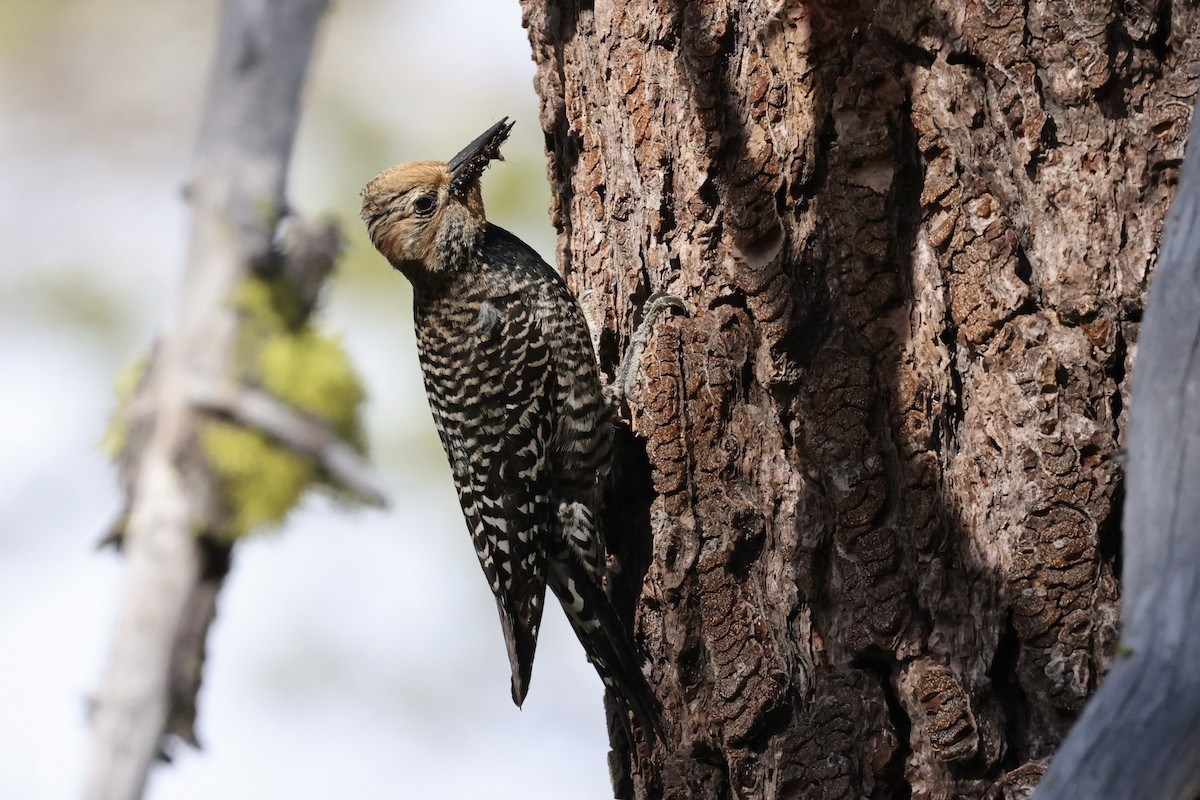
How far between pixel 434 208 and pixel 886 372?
6.36 ft

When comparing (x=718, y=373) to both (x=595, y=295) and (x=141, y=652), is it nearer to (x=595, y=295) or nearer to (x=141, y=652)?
(x=595, y=295)

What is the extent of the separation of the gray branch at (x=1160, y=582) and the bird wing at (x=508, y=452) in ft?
7.80

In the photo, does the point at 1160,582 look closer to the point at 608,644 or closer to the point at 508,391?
the point at 608,644

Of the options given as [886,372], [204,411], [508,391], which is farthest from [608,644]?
[204,411]

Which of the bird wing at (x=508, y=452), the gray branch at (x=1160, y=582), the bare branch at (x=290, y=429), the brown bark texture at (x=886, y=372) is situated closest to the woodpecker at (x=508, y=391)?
the bird wing at (x=508, y=452)

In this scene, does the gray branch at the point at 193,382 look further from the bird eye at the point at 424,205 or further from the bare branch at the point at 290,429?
the bird eye at the point at 424,205

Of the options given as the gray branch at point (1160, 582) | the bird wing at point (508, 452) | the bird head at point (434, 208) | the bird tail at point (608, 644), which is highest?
the bird head at point (434, 208)

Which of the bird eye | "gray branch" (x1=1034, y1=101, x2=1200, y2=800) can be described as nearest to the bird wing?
the bird eye

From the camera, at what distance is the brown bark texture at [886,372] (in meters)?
2.47

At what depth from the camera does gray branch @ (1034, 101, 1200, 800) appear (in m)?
1.40

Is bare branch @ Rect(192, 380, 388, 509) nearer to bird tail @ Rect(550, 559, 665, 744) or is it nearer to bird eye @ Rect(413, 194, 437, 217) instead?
bird tail @ Rect(550, 559, 665, 744)

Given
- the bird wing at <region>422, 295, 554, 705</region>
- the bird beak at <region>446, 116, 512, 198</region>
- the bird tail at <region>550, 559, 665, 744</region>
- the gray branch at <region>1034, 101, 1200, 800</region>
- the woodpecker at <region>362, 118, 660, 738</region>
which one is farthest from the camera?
the bird beak at <region>446, 116, 512, 198</region>

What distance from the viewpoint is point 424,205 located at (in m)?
4.11

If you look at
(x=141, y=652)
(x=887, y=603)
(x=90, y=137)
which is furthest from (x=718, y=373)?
(x=90, y=137)
